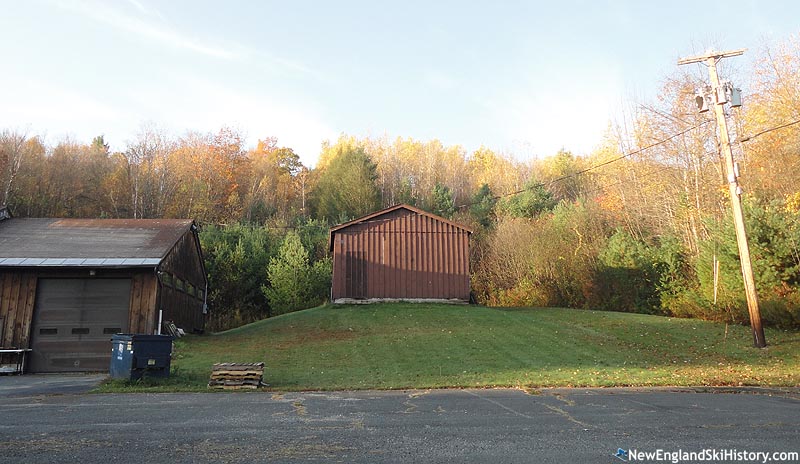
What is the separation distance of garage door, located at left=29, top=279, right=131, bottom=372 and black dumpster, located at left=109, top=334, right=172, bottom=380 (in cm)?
548

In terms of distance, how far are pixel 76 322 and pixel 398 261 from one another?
1487 cm

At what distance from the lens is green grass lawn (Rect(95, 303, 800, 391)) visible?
13.6 meters

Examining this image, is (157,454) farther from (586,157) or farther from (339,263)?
(586,157)

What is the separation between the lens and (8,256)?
1834 centimetres

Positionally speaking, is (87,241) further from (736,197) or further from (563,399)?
(736,197)

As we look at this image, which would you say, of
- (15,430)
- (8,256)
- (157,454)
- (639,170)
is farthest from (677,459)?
(639,170)

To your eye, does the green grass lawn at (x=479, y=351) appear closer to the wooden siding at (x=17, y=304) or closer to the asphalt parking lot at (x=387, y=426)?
the asphalt parking lot at (x=387, y=426)

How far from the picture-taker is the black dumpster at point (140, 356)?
12.9 meters

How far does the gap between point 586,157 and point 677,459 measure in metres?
49.9

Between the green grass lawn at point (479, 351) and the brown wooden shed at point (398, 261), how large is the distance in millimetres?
1726

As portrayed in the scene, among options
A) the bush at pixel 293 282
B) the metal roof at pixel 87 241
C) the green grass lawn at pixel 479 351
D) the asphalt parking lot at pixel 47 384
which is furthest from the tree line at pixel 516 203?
the asphalt parking lot at pixel 47 384

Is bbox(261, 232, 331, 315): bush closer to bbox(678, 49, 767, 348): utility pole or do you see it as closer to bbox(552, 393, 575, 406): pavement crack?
bbox(678, 49, 767, 348): utility pole

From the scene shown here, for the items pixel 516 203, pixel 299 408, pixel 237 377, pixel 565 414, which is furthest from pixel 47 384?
pixel 516 203

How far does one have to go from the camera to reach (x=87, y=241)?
20.4 meters
